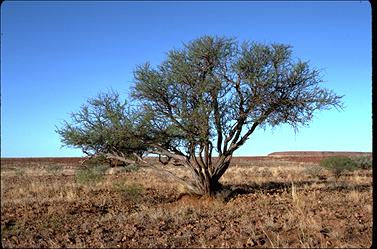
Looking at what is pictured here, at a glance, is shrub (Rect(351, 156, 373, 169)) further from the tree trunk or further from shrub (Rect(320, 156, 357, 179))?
the tree trunk

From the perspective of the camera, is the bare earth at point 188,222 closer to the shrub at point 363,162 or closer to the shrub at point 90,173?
the shrub at point 90,173

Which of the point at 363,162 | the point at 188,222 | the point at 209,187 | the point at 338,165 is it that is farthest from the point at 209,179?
the point at 363,162

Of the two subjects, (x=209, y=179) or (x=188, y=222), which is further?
(x=209, y=179)

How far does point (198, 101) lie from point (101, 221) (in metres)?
6.57

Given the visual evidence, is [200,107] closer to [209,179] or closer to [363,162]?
[209,179]

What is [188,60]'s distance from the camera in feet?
56.2

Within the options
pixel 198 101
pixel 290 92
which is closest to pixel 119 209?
pixel 198 101

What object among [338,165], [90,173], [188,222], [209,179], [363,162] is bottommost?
[188,222]

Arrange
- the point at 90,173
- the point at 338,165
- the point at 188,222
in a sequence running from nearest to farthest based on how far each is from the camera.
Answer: the point at 188,222 < the point at 90,173 < the point at 338,165

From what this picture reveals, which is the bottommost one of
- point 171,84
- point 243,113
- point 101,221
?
point 101,221

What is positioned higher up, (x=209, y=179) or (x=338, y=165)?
(x=338, y=165)

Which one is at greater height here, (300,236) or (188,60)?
(188,60)

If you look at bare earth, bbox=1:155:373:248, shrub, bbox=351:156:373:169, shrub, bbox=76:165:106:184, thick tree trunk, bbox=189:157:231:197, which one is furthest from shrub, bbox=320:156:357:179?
shrub, bbox=76:165:106:184

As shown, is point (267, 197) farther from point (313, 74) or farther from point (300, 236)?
point (300, 236)
